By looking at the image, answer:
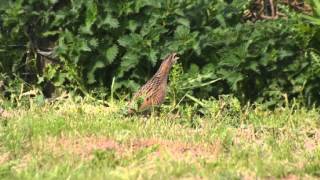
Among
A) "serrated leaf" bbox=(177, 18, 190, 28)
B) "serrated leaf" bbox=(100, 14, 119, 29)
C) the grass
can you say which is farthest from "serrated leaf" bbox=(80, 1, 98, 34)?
the grass

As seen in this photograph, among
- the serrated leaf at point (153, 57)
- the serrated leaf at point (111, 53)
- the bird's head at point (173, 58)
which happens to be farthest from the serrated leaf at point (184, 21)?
the serrated leaf at point (111, 53)

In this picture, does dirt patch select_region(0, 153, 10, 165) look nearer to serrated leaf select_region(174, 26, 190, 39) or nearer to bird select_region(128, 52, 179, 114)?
bird select_region(128, 52, 179, 114)

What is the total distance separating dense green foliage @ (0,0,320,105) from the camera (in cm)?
783

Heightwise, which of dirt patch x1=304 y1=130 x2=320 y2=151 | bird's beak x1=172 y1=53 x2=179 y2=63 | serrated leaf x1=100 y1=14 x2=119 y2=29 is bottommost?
dirt patch x1=304 y1=130 x2=320 y2=151

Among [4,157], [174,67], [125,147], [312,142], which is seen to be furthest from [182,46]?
[4,157]

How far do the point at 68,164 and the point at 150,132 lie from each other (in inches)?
43.5

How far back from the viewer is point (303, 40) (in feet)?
25.6

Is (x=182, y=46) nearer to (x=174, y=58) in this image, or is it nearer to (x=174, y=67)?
(x=174, y=67)

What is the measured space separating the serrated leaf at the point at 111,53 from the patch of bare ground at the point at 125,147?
1991mm

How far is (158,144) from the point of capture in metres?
5.94

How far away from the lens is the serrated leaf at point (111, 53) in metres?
7.96

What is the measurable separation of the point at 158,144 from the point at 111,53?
2.25 m

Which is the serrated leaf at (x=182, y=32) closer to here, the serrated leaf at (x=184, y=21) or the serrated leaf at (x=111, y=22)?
the serrated leaf at (x=184, y=21)

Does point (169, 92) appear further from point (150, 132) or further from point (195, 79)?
point (150, 132)
